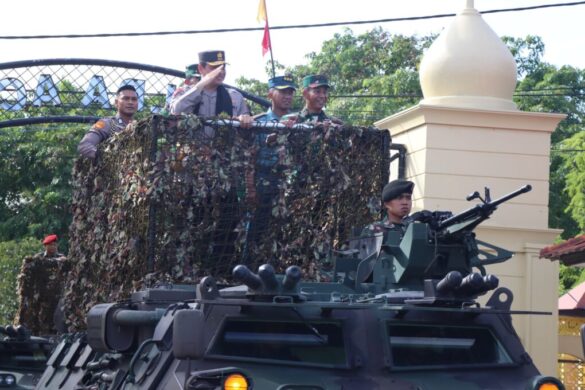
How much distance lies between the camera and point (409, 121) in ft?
42.0

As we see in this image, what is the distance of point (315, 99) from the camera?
10648 mm

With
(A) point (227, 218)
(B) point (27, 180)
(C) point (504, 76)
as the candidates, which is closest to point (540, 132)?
(C) point (504, 76)

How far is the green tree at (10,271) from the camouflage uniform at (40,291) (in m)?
7.09

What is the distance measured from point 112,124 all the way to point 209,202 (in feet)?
4.49

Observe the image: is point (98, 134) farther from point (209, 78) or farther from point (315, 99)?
point (315, 99)

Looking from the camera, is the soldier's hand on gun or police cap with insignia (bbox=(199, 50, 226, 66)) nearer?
the soldier's hand on gun

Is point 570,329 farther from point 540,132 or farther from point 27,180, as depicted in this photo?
point 27,180

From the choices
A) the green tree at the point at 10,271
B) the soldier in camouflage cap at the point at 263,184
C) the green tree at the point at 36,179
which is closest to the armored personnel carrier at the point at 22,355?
the soldier in camouflage cap at the point at 263,184

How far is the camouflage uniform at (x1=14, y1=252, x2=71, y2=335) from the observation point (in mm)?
13125

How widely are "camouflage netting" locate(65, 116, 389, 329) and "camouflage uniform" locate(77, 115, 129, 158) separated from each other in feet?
0.41

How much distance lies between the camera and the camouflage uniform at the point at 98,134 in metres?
10.6

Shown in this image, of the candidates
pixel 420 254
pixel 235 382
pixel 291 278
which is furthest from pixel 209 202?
pixel 235 382

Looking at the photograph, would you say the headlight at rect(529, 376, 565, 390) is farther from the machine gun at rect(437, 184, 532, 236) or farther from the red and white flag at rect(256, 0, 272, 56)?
the red and white flag at rect(256, 0, 272, 56)

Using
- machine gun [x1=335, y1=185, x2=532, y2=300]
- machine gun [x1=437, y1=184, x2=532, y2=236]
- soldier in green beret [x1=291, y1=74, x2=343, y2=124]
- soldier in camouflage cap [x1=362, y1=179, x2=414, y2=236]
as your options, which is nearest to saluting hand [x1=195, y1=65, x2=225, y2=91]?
soldier in green beret [x1=291, y1=74, x2=343, y2=124]
